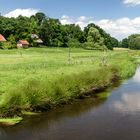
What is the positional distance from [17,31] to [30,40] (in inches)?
260

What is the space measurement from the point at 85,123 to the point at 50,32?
119201 millimetres

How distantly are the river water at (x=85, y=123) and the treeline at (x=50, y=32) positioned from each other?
85.2 metres

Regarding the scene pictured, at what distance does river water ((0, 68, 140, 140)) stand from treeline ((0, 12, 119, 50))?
280ft

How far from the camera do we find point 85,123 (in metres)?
29.2

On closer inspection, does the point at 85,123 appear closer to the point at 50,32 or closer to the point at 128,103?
the point at 128,103

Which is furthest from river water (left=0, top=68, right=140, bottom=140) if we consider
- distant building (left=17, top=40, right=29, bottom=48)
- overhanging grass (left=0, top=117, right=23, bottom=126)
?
distant building (left=17, top=40, right=29, bottom=48)

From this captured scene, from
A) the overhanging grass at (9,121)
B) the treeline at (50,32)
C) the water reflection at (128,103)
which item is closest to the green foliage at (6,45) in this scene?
the treeline at (50,32)

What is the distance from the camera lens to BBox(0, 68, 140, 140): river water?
25.7 metres

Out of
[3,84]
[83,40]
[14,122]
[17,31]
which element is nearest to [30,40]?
[17,31]

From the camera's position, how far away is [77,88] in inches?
1553

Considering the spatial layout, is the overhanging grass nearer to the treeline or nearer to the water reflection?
the water reflection

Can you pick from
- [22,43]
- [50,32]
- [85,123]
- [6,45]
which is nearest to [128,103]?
[85,123]

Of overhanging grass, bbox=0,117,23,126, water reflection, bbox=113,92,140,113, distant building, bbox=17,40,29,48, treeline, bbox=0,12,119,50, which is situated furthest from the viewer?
treeline, bbox=0,12,119,50

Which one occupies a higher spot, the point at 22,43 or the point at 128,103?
the point at 22,43
